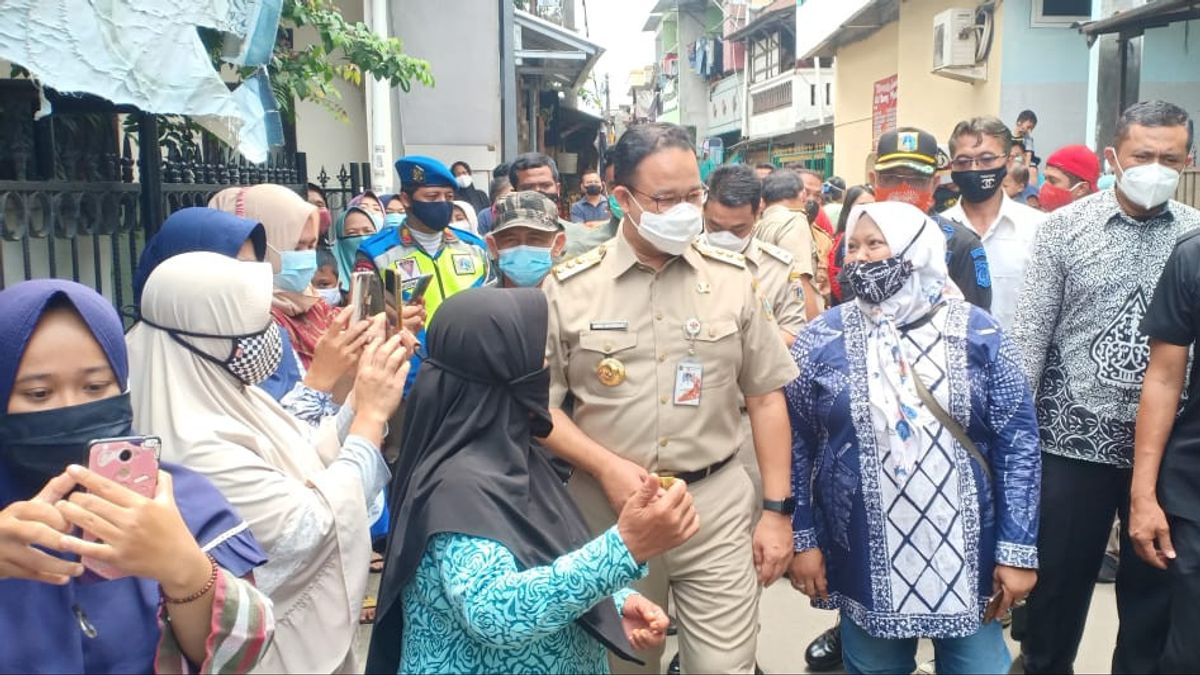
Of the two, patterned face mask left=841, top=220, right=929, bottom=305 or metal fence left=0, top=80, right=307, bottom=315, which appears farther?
metal fence left=0, top=80, right=307, bottom=315

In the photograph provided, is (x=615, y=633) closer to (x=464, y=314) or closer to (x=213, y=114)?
(x=464, y=314)

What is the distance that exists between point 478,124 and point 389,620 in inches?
391

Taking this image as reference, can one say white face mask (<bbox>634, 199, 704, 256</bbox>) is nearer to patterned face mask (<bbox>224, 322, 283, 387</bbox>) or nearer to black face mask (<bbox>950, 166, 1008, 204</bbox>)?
patterned face mask (<bbox>224, 322, 283, 387</bbox>)

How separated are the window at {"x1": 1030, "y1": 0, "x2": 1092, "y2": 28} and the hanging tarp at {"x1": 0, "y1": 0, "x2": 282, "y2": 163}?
13.4 meters

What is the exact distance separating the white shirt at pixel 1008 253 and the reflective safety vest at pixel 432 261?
7.17 feet

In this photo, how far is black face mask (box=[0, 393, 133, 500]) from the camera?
61.9 inches

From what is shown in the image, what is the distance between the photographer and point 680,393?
9.86ft

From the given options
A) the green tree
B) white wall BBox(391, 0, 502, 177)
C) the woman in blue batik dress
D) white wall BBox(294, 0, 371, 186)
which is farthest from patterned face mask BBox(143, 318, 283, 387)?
white wall BBox(391, 0, 502, 177)

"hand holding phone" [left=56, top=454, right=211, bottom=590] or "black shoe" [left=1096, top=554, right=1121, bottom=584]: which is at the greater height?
"hand holding phone" [left=56, top=454, right=211, bottom=590]

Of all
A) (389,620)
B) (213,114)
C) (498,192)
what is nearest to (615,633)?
(389,620)

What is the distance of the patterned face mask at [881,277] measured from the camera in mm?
2789

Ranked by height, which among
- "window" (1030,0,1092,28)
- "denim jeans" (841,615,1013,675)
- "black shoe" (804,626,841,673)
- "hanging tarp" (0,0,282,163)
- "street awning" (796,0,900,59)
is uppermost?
"street awning" (796,0,900,59)

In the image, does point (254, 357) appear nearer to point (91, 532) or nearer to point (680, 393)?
point (91, 532)

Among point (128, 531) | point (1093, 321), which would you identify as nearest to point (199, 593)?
point (128, 531)
